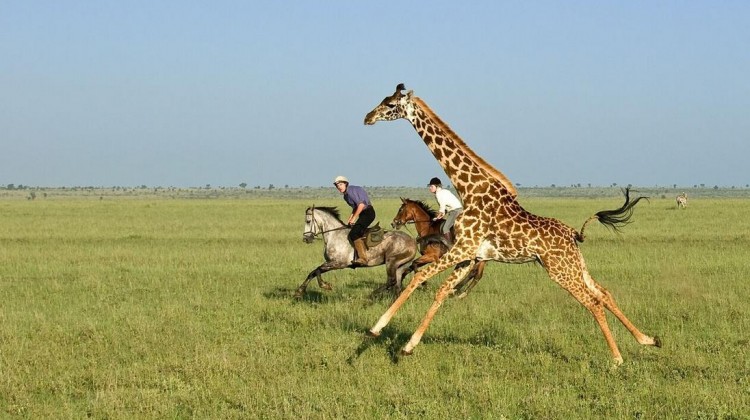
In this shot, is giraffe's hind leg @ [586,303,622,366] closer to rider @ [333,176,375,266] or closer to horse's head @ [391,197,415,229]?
rider @ [333,176,375,266]

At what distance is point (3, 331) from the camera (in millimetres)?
10516

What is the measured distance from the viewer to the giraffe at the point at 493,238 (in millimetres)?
8523

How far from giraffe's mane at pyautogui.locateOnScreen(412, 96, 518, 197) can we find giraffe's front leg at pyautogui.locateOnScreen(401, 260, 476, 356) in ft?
3.11

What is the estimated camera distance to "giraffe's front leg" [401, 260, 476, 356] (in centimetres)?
845

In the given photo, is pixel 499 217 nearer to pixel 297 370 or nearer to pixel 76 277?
pixel 297 370

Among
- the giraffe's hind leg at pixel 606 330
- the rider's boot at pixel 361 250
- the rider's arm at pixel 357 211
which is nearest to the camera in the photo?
the giraffe's hind leg at pixel 606 330

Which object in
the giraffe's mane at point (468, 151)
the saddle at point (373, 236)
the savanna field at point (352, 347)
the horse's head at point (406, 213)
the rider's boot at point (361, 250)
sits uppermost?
the giraffe's mane at point (468, 151)

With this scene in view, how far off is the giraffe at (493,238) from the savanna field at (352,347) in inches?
22.3

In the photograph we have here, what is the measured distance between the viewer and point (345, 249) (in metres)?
13.4

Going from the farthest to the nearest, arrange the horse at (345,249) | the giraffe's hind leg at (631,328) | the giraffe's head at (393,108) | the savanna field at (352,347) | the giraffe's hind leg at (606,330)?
the horse at (345,249), the giraffe's head at (393,108), the giraffe's hind leg at (631,328), the giraffe's hind leg at (606,330), the savanna field at (352,347)

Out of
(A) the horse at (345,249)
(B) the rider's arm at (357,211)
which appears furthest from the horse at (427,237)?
(B) the rider's arm at (357,211)

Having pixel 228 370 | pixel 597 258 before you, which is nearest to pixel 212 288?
pixel 228 370

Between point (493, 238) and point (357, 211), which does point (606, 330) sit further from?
point (357, 211)

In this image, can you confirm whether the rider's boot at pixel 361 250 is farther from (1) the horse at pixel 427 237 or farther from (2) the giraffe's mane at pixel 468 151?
(2) the giraffe's mane at pixel 468 151
